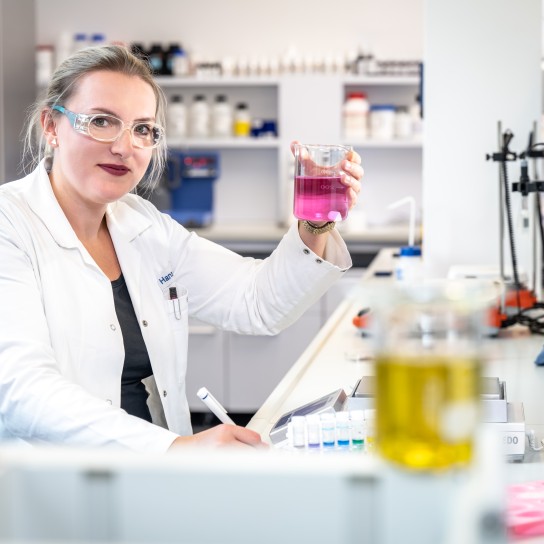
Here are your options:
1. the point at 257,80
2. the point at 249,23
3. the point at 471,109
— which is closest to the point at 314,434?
the point at 471,109

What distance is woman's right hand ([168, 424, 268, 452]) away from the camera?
4.71 feet

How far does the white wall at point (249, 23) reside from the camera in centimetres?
536

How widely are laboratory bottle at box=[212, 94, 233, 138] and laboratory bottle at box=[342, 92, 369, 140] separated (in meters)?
0.65

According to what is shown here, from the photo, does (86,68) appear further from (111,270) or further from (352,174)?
(352,174)

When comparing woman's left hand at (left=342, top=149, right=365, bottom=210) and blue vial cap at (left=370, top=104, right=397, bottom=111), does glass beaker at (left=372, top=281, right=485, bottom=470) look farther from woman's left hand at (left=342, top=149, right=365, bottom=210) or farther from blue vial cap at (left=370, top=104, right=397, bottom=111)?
blue vial cap at (left=370, top=104, right=397, bottom=111)

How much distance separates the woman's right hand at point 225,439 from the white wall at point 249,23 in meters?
4.23

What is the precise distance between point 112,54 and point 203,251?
522 millimetres

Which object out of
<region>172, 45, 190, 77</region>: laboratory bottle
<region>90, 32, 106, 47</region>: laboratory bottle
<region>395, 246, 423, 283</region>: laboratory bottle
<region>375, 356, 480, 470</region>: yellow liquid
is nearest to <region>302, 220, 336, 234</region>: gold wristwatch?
<region>395, 246, 423, 283</region>: laboratory bottle

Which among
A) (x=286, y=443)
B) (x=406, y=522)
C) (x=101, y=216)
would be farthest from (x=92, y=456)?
(x=101, y=216)

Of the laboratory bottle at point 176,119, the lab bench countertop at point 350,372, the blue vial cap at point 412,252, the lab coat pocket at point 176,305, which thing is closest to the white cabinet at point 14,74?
the laboratory bottle at point 176,119

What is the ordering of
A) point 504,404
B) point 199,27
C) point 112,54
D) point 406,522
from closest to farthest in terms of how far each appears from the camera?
1. point 406,522
2. point 504,404
3. point 112,54
4. point 199,27

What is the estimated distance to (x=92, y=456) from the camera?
2.22 feet

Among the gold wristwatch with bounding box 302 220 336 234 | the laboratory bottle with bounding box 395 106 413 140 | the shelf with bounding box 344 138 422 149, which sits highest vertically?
the laboratory bottle with bounding box 395 106 413 140

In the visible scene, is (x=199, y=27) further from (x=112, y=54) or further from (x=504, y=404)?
(x=504, y=404)
